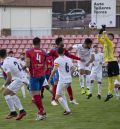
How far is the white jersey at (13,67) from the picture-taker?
47.9 feet

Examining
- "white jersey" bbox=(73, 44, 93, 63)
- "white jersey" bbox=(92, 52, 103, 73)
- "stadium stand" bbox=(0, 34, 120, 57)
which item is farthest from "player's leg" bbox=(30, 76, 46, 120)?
"stadium stand" bbox=(0, 34, 120, 57)

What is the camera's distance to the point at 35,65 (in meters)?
14.6

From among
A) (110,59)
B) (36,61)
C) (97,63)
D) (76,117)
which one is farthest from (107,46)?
(36,61)

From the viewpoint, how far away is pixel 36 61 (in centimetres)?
1457

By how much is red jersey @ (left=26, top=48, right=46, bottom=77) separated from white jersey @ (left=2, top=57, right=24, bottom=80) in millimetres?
485

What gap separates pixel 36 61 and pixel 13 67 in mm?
692

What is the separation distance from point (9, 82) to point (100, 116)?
273 cm

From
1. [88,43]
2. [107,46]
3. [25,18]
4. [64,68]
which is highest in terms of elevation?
[25,18]

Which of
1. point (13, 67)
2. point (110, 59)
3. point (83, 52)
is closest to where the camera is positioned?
point (13, 67)

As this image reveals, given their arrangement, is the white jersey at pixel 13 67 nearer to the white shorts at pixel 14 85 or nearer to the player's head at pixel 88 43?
the white shorts at pixel 14 85

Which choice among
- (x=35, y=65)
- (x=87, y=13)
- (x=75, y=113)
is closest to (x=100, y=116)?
(x=75, y=113)

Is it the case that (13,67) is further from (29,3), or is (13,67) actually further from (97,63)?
(29,3)

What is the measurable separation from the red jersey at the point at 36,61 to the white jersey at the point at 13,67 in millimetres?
485

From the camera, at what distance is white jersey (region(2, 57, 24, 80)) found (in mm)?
14586
